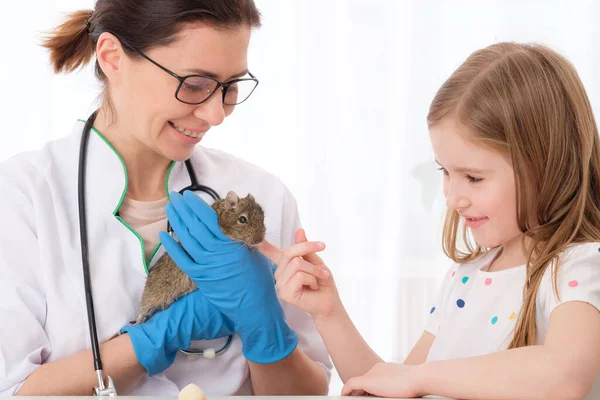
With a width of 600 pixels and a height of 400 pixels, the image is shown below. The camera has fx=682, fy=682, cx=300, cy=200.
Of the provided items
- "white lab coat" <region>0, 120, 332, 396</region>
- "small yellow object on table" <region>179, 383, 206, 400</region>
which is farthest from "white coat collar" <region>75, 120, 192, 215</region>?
"small yellow object on table" <region>179, 383, 206, 400</region>

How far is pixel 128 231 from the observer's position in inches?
62.7

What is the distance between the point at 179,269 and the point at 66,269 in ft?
0.83

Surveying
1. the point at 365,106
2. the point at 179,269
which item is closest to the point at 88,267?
the point at 179,269

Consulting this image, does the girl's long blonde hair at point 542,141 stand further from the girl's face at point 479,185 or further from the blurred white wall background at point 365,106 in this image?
the blurred white wall background at point 365,106

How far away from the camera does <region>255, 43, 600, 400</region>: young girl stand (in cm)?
119

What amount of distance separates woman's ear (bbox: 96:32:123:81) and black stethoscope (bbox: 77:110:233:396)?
0.16 meters

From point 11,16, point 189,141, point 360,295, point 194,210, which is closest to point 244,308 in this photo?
point 194,210

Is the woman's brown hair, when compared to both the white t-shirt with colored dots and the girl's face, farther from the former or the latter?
the white t-shirt with colored dots

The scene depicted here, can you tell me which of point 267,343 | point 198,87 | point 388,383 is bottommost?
point 267,343

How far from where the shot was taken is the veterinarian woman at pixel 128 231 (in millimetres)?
1487

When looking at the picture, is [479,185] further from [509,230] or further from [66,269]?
[66,269]

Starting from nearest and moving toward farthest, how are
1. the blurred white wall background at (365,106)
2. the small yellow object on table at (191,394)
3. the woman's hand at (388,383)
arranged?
1. the small yellow object on table at (191,394)
2. the woman's hand at (388,383)
3. the blurred white wall background at (365,106)

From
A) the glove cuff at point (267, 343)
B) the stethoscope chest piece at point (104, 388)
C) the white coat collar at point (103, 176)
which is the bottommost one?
the glove cuff at point (267, 343)

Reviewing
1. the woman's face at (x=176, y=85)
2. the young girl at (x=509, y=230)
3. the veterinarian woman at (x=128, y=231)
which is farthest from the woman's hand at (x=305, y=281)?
the woman's face at (x=176, y=85)
